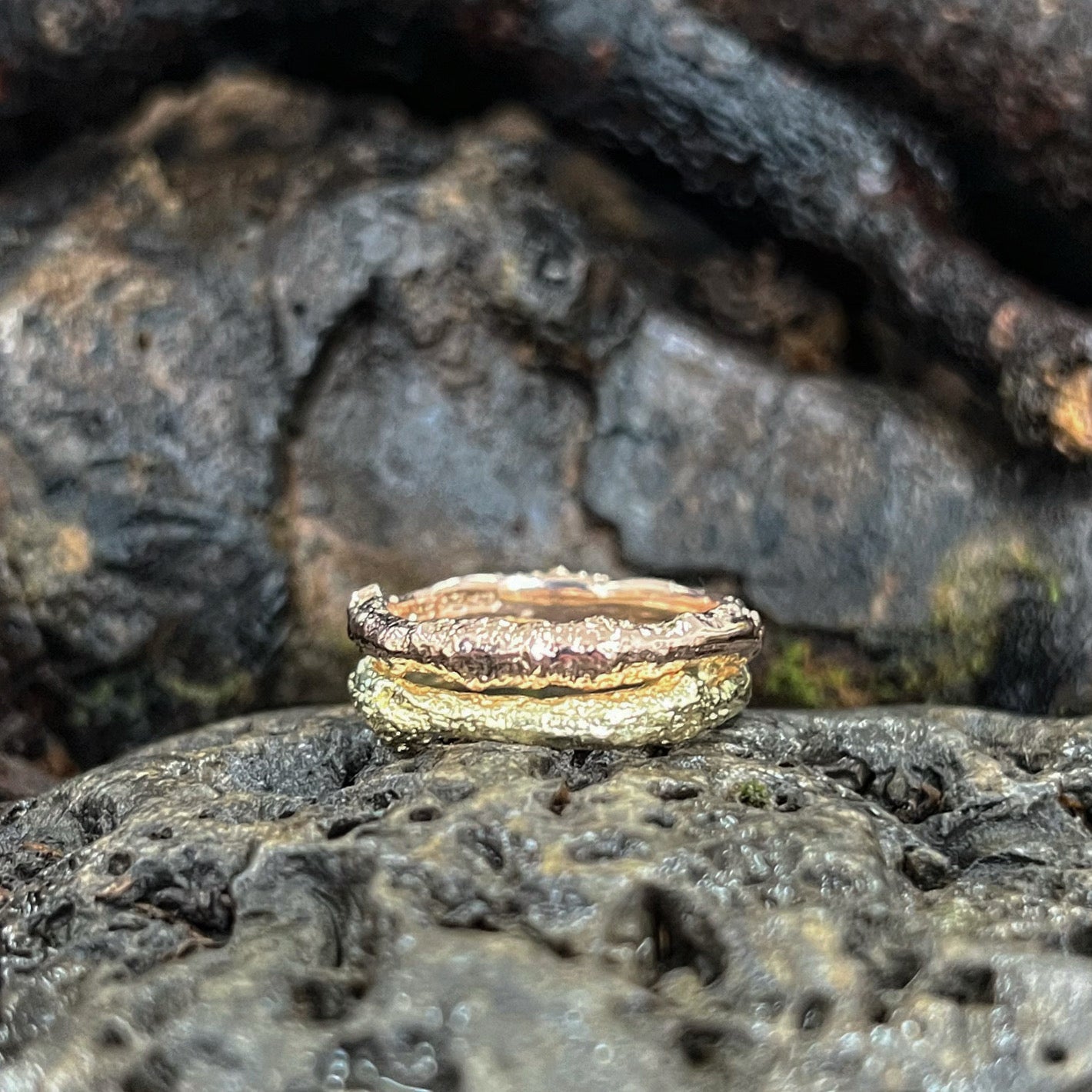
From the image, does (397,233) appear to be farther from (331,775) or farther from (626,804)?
(626,804)

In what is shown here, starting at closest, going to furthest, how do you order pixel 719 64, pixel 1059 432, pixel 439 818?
pixel 439 818 → pixel 1059 432 → pixel 719 64

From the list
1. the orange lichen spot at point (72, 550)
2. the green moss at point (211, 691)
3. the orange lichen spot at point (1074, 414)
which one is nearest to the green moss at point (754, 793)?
the orange lichen spot at point (1074, 414)

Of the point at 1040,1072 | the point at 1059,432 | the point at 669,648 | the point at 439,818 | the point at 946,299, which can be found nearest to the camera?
the point at 1040,1072

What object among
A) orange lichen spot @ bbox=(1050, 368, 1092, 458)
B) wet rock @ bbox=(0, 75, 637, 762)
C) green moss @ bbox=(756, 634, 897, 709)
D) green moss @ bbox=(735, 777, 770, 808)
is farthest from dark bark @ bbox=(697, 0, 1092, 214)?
green moss @ bbox=(735, 777, 770, 808)

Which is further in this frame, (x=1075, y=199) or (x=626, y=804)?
(x=1075, y=199)

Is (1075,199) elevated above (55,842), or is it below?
above

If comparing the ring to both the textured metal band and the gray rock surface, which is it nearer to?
the textured metal band

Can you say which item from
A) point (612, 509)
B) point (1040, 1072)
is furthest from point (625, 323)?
point (1040, 1072)

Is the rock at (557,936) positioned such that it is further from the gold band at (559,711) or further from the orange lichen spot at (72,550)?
the orange lichen spot at (72,550)

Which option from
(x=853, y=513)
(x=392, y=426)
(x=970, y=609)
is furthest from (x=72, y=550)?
(x=970, y=609)
